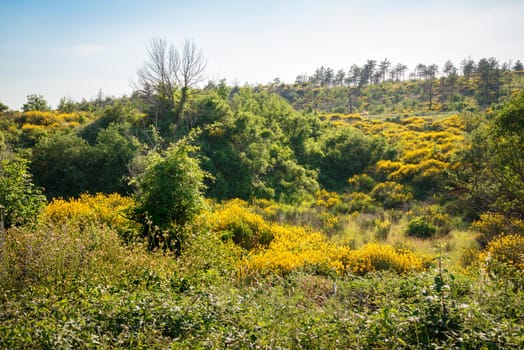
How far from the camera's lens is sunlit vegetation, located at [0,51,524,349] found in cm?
351

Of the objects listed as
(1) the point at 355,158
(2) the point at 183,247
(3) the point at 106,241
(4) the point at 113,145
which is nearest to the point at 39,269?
(3) the point at 106,241

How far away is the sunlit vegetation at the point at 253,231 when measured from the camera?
3506mm

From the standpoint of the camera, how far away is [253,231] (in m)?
10.0

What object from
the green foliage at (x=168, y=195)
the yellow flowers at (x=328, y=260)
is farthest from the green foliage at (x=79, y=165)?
the yellow flowers at (x=328, y=260)

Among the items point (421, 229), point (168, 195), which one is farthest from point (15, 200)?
point (421, 229)

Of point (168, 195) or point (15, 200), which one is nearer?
point (15, 200)

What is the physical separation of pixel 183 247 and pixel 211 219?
208 centimetres

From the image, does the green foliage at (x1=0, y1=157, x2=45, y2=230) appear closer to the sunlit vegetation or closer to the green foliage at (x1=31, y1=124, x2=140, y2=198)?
the sunlit vegetation

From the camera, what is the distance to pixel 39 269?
15.4 ft

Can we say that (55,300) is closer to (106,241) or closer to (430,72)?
(106,241)

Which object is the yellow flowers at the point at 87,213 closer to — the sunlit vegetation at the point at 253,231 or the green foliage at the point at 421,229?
the sunlit vegetation at the point at 253,231

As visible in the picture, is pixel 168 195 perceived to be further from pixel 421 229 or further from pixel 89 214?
pixel 421 229

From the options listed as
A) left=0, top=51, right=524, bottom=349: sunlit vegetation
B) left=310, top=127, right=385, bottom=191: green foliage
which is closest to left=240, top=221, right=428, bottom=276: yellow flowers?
left=0, top=51, right=524, bottom=349: sunlit vegetation

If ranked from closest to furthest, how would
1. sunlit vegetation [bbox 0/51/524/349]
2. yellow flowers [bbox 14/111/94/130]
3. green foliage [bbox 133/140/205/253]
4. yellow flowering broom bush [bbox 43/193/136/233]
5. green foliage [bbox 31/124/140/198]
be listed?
sunlit vegetation [bbox 0/51/524/349] < green foliage [bbox 133/140/205/253] < yellow flowering broom bush [bbox 43/193/136/233] < green foliage [bbox 31/124/140/198] < yellow flowers [bbox 14/111/94/130]
